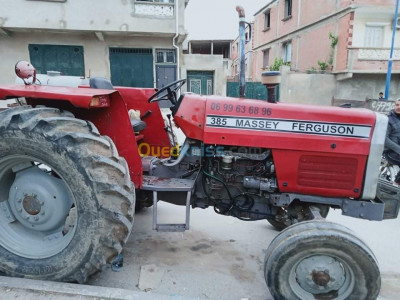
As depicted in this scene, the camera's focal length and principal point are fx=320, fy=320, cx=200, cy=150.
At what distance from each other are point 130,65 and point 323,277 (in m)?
12.5

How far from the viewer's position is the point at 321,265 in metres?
1.97

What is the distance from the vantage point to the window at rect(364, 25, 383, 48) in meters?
16.2

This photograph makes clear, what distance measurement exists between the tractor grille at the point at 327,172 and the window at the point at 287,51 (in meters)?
20.2

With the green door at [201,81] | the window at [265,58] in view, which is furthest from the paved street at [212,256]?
the window at [265,58]

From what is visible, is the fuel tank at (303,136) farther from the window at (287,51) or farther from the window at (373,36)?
the window at (287,51)

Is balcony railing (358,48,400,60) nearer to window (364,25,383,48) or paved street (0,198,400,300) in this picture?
window (364,25,383,48)

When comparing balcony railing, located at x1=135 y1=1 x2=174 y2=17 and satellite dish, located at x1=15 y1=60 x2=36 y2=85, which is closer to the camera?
satellite dish, located at x1=15 y1=60 x2=36 y2=85

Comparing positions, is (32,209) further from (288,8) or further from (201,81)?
(288,8)

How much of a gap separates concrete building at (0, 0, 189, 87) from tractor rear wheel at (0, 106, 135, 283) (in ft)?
36.4

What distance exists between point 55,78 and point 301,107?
3.91 m

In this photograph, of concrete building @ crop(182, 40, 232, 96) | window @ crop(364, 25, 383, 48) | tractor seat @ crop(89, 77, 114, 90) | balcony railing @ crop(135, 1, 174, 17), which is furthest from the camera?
window @ crop(364, 25, 383, 48)

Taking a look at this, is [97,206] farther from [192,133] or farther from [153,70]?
[153,70]

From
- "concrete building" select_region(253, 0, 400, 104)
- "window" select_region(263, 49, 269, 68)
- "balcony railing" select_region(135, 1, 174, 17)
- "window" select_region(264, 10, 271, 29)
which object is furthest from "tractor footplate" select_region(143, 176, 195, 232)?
"window" select_region(264, 10, 271, 29)

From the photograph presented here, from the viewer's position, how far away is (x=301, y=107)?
2252mm
